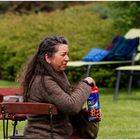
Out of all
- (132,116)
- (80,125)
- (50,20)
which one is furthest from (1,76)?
(80,125)

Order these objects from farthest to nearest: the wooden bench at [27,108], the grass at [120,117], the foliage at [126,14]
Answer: the foliage at [126,14] → the grass at [120,117] → the wooden bench at [27,108]

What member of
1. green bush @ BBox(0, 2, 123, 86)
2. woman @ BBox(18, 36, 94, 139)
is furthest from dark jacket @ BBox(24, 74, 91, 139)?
green bush @ BBox(0, 2, 123, 86)

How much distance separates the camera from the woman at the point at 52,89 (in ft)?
21.6

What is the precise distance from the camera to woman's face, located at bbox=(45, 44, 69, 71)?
6.77m

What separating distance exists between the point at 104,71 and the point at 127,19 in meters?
1.55

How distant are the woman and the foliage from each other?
11.9 metres

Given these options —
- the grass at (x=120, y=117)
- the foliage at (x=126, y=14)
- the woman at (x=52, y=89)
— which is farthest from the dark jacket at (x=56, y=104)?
the foliage at (x=126, y=14)

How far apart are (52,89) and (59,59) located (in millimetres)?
316

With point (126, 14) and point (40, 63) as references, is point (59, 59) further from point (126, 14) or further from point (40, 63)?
point (126, 14)

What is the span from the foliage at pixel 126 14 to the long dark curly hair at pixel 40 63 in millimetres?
11838

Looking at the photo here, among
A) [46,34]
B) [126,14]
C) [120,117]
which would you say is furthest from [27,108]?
[46,34]

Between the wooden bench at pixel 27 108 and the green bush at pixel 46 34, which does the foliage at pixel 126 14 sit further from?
the wooden bench at pixel 27 108

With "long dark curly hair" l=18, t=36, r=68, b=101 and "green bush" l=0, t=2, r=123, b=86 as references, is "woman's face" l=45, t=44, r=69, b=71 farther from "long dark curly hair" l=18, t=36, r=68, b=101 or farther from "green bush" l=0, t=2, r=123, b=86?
"green bush" l=0, t=2, r=123, b=86

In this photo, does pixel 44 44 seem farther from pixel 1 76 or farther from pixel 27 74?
pixel 1 76
